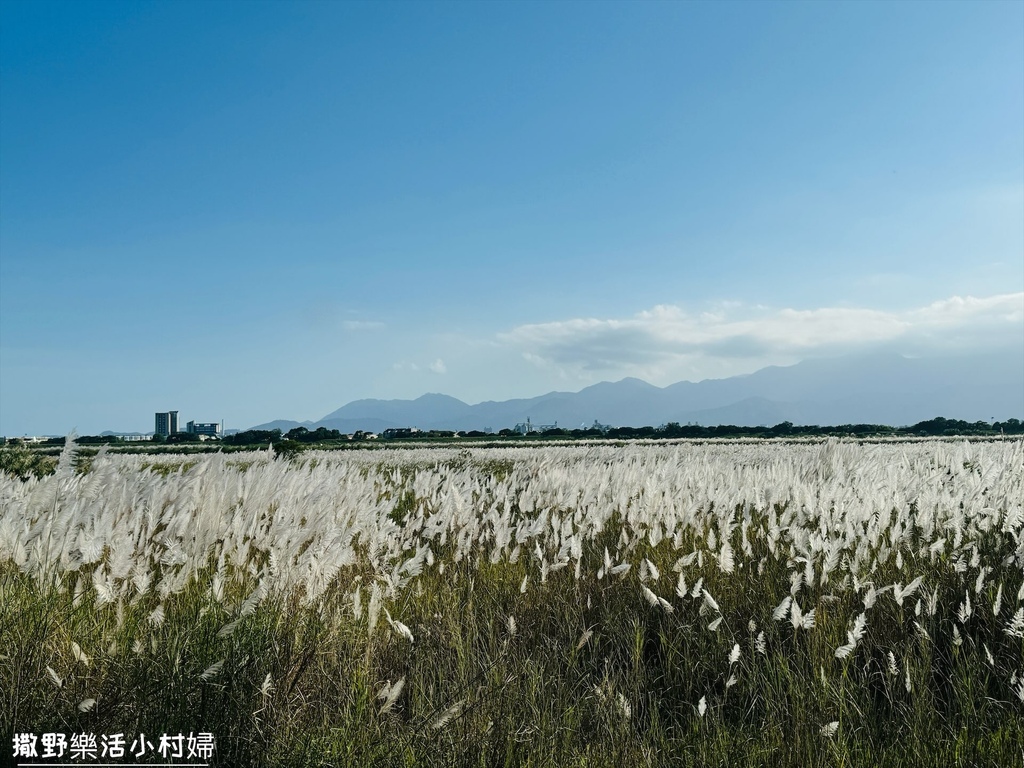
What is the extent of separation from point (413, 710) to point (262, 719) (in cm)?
54

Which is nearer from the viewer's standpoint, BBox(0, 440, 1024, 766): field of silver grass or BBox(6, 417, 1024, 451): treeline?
BBox(0, 440, 1024, 766): field of silver grass

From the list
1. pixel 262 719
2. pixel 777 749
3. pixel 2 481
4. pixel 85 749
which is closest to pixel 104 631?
pixel 85 749

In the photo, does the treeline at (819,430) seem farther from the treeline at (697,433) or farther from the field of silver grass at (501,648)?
the field of silver grass at (501,648)

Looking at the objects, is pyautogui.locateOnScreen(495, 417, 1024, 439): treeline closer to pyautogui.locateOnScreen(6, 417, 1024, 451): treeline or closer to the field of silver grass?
pyautogui.locateOnScreen(6, 417, 1024, 451): treeline

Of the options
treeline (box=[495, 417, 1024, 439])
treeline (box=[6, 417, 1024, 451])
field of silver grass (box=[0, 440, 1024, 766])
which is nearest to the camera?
field of silver grass (box=[0, 440, 1024, 766])

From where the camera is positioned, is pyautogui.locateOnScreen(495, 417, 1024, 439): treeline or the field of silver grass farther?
pyautogui.locateOnScreen(495, 417, 1024, 439): treeline

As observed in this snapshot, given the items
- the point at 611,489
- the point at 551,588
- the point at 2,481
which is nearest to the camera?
the point at 551,588

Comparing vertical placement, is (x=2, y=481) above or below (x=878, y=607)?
above

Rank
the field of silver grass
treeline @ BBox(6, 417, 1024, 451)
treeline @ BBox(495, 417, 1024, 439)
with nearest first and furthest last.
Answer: the field of silver grass → treeline @ BBox(6, 417, 1024, 451) → treeline @ BBox(495, 417, 1024, 439)

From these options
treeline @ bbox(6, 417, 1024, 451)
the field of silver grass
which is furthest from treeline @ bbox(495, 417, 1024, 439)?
the field of silver grass

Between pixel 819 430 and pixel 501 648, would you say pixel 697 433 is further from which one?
pixel 501 648

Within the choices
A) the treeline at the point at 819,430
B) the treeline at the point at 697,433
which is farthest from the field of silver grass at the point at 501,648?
the treeline at the point at 819,430

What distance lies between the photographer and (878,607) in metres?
3.60

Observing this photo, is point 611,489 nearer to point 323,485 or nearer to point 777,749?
point 323,485
